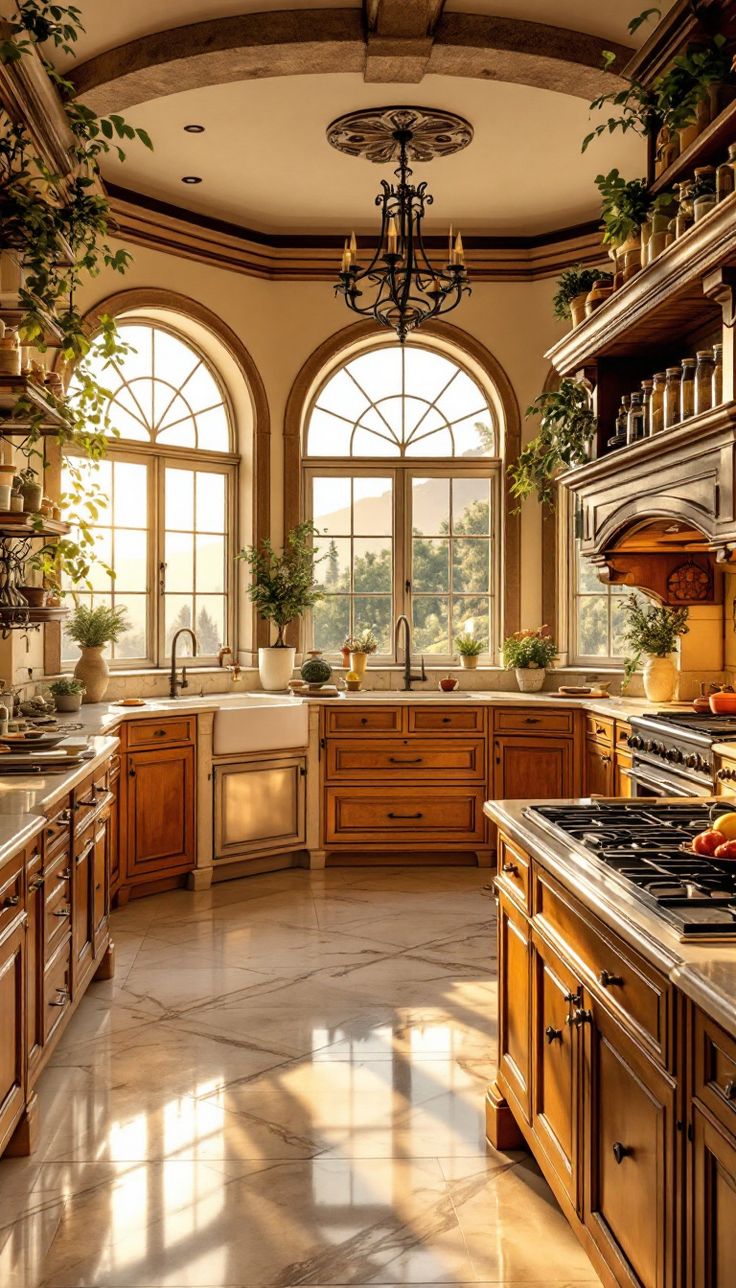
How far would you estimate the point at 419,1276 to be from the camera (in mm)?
2438

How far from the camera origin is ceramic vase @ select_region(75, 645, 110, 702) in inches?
237

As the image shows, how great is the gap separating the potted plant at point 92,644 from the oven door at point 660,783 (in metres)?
2.78

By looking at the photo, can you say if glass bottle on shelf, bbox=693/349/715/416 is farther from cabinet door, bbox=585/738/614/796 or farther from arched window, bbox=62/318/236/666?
arched window, bbox=62/318/236/666

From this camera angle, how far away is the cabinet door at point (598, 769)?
5.84 m

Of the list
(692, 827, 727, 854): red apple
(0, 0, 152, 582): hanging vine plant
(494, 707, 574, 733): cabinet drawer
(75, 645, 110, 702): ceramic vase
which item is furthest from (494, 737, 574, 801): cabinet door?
(692, 827, 727, 854): red apple

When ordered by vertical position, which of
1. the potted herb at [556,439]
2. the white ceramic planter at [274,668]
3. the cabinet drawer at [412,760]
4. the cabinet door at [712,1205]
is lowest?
the cabinet door at [712,1205]

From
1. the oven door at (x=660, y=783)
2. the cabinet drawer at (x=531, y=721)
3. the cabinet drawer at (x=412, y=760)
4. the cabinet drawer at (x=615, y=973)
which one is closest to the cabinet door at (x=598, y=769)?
the cabinet drawer at (x=531, y=721)

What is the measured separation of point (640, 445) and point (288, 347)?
4.22m

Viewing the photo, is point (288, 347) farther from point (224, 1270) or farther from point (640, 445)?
point (224, 1270)

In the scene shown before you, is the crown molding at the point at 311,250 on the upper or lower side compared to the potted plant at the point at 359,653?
upper

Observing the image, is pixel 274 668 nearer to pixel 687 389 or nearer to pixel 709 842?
pixel 687 389

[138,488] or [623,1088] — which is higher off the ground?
[138,488]

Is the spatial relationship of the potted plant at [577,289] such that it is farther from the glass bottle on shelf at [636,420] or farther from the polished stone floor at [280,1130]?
the polished stone floor at [280,1130]

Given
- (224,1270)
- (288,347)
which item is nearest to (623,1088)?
(224,1270)
